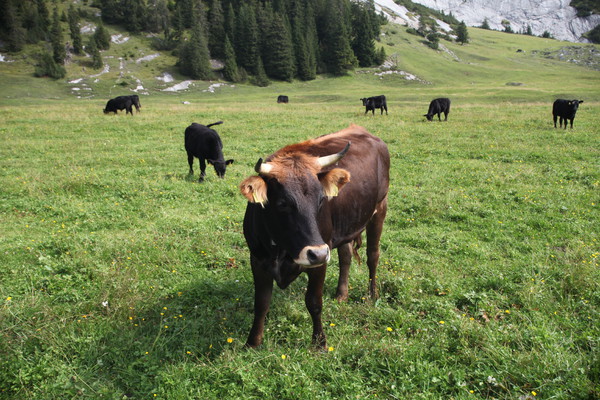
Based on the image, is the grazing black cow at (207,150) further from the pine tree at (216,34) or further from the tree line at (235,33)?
the pine tree at (216,34)

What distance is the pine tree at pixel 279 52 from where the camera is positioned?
79.5 metres

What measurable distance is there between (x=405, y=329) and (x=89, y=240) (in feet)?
18.5

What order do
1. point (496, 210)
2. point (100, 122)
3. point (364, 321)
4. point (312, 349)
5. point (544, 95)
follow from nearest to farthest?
point (312, 349) → point (364, 321) → point (496, 210) → point (100, 122) → point (544, 95)

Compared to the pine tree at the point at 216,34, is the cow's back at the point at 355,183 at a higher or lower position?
lower

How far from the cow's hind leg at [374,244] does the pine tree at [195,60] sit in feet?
237

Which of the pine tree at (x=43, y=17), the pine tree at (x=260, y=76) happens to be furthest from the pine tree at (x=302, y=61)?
the pine tree at (x=43, y=17)

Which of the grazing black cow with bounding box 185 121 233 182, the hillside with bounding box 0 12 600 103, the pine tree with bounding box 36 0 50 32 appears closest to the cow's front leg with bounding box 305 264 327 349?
the grazing black cow with bounding box 185 121 233 182

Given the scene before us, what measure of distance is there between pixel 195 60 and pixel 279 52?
19.3 meters

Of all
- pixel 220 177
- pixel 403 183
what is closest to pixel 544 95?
pixel 403 183

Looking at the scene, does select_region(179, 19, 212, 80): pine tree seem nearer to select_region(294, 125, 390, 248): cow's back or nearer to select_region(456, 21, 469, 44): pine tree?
select_region(294, 125, 390, 248): cow's back

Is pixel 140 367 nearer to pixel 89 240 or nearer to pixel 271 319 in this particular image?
pixel 271 319

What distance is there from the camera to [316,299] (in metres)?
4.07

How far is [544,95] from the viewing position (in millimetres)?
38719

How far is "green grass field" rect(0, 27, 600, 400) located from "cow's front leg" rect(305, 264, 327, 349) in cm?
15
